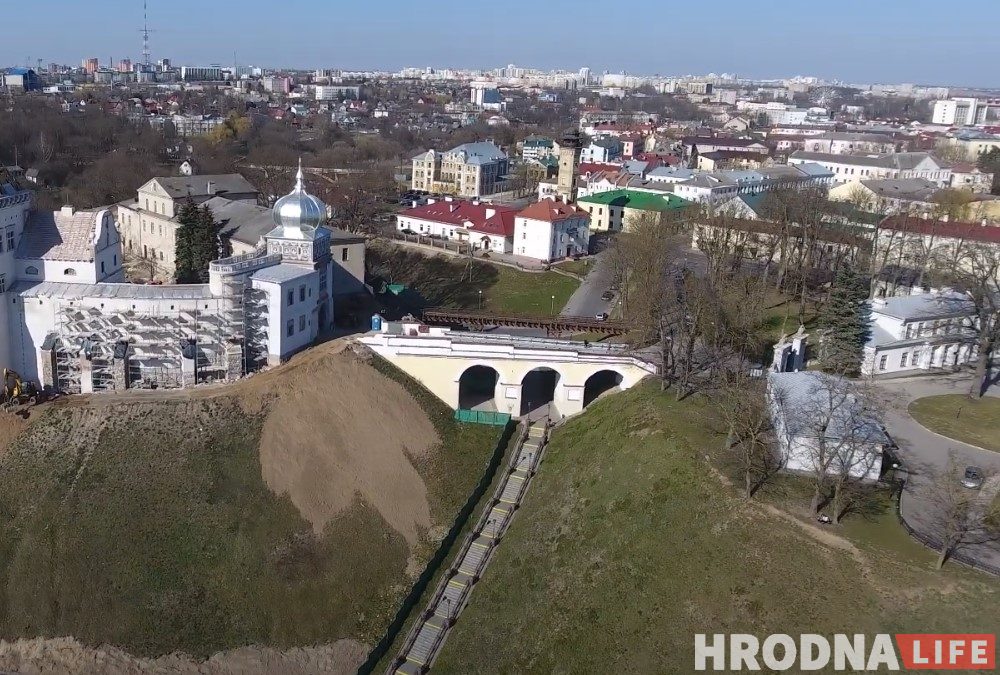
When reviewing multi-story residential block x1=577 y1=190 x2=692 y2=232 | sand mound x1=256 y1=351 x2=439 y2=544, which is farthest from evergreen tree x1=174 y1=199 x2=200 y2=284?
multi-story residential block x1=577 y1=190 x2=692 y2=232

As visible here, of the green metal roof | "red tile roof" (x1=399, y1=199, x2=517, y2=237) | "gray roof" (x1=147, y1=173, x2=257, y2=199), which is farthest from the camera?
the green metal roof

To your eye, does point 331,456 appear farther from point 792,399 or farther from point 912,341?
point 912,341

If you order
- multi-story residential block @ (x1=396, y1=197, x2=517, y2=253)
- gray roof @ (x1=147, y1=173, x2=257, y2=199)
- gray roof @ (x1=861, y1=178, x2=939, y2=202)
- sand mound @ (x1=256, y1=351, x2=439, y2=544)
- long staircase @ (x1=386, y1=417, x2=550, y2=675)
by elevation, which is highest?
gray roof @ (x1=861, y1=178, x2=939, y2=202)

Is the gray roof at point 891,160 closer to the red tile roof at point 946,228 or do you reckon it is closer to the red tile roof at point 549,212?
the red tile roof at point 946,228

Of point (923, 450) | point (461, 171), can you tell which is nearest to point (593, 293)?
point (923, 450)

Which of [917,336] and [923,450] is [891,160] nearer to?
[917,336]

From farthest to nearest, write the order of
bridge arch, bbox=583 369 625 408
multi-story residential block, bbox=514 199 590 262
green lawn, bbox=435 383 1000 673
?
multi-story residential block, bbox=514 199 590 262
bridge arch, bbox=583 369 625 408
green lawn, bbox=435 383 1000 673

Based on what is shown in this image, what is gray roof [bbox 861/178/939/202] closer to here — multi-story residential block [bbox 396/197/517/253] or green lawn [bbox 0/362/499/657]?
multi-story residential block [bbox 396/197/517/253]
